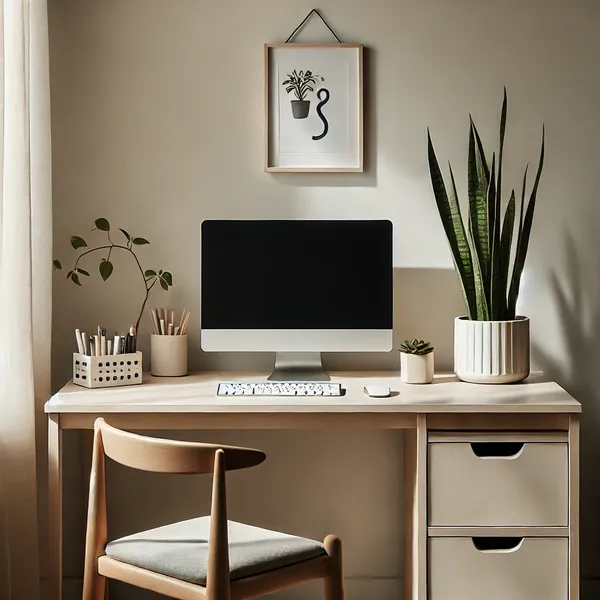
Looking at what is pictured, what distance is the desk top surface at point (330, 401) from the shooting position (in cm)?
232

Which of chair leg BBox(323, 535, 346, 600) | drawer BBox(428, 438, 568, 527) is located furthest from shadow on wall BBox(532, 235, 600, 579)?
chair leg BBox(323, 535, 346, 600)

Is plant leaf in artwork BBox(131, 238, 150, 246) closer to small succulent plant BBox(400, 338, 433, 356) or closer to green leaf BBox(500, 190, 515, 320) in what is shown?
small succulent plant BBox(400, 338, 433, 356)

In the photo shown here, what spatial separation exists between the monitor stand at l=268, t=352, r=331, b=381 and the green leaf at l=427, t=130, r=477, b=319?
50cm

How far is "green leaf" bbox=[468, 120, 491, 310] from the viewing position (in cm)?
258

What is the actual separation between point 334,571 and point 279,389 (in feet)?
1.84

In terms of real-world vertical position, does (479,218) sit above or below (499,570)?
above

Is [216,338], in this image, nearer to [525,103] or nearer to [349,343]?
[349,343]

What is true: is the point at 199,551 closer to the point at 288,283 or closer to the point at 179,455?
the point at 179,455

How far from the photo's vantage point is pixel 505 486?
2.35m

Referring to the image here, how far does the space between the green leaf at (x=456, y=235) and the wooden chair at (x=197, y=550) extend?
921mm

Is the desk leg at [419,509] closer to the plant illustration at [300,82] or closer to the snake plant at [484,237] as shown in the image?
the snake plant at [484,237]

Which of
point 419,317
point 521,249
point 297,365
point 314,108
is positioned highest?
point 314,108

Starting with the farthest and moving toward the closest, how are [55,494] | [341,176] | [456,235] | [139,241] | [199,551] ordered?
1. [341,176]
2. [139,241]
3. [456,235]
4. [55,494]
5. [199,551]

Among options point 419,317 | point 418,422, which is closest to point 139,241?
point 419,317
